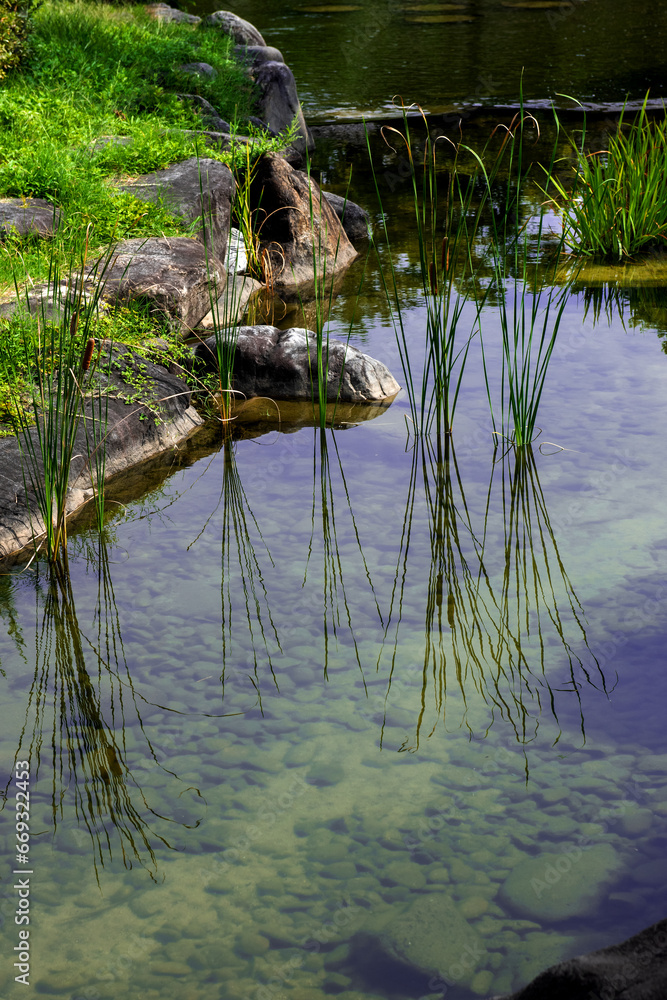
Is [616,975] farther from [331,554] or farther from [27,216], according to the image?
[27,216]

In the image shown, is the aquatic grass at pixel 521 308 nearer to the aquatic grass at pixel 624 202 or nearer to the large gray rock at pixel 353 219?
the aquatic grass at pixel 624 202

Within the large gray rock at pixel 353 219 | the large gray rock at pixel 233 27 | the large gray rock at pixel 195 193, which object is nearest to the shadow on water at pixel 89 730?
the large gray rock at pixel 195 193

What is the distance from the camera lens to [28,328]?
3443 millimetres

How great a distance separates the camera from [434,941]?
1.70 m

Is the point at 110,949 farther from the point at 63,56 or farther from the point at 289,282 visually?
the point at 63,56

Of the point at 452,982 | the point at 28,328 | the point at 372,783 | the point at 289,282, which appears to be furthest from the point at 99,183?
the point at 452,982

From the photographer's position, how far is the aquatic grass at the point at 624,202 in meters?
5.33

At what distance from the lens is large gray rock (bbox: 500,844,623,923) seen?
5.75 ft

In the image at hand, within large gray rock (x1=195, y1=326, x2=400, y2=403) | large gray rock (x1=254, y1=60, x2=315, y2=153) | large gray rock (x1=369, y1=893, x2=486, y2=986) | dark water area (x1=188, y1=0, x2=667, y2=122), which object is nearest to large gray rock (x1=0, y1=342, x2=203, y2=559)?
large gray rock (x1=195, y1=326, x2=400, y2=403)

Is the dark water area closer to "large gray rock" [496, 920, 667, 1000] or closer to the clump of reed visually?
the clump of reed

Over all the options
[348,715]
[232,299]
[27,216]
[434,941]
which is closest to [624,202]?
[232,299]

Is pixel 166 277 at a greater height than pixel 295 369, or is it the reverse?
pixel 166 277

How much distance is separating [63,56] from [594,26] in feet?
36.2

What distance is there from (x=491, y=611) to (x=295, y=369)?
1871mm
